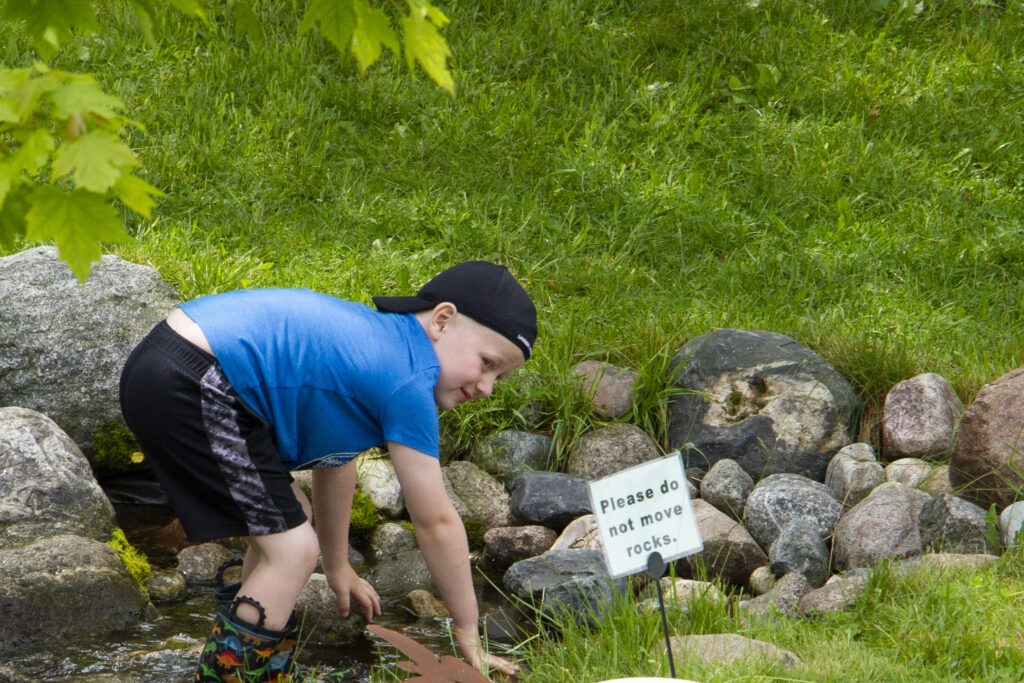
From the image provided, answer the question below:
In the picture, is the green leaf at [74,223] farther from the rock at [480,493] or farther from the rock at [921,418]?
the rock at [921,418]

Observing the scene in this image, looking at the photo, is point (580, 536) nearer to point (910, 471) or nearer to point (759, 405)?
point (759, 405)

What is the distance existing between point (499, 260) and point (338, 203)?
1090 mm

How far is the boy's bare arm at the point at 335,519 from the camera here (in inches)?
108

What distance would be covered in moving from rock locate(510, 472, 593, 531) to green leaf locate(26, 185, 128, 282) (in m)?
2.80

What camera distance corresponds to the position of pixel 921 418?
13.4 ft

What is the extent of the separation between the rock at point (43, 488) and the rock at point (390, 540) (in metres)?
0.99

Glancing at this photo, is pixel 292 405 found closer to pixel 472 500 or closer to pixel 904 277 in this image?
pixel 472 500

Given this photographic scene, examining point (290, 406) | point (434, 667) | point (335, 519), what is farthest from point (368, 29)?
point (335, 519)

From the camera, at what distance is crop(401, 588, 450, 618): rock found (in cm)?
341

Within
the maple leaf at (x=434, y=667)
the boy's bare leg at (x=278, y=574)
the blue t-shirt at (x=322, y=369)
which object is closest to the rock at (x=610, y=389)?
the blue t-shirt at (x=322, y=369)

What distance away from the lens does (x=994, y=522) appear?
3.10 m

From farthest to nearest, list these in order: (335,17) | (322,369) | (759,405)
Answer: (759,405)
(322,369)
(335,17)

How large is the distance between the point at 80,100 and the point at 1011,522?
2940 millimetres

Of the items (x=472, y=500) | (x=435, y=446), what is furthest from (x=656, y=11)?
(x=435, y=446)
